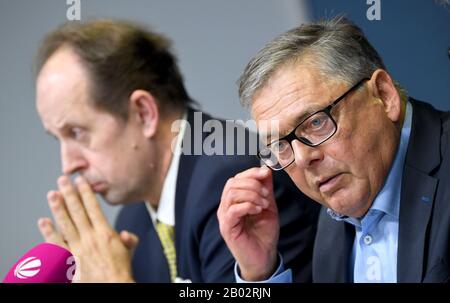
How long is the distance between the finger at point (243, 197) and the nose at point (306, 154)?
0.16 metres

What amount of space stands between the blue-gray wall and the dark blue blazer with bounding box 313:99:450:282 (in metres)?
0.14

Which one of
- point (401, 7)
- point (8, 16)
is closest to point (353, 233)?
point (401, 7)

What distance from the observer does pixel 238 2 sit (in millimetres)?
1745

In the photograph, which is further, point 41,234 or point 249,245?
point 41,234

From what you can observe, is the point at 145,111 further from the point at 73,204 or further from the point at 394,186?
the point at 394,186

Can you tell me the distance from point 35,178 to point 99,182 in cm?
17

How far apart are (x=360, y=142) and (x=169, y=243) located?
0.72 metres

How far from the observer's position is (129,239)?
1823 millimetres

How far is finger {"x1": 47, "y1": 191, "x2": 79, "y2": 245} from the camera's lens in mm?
1822

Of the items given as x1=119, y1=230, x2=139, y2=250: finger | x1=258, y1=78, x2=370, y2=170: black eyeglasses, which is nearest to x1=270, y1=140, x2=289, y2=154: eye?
x1=258, y1=78, x2=370, y2=170: black eyeglasses

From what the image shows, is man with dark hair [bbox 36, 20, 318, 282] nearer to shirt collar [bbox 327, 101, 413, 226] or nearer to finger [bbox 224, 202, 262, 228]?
finger [bbox 224, 202, 262, 228]

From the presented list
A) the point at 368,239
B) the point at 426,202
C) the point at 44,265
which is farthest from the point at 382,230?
the point at 44,265

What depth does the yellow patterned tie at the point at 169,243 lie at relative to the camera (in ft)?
6.03
